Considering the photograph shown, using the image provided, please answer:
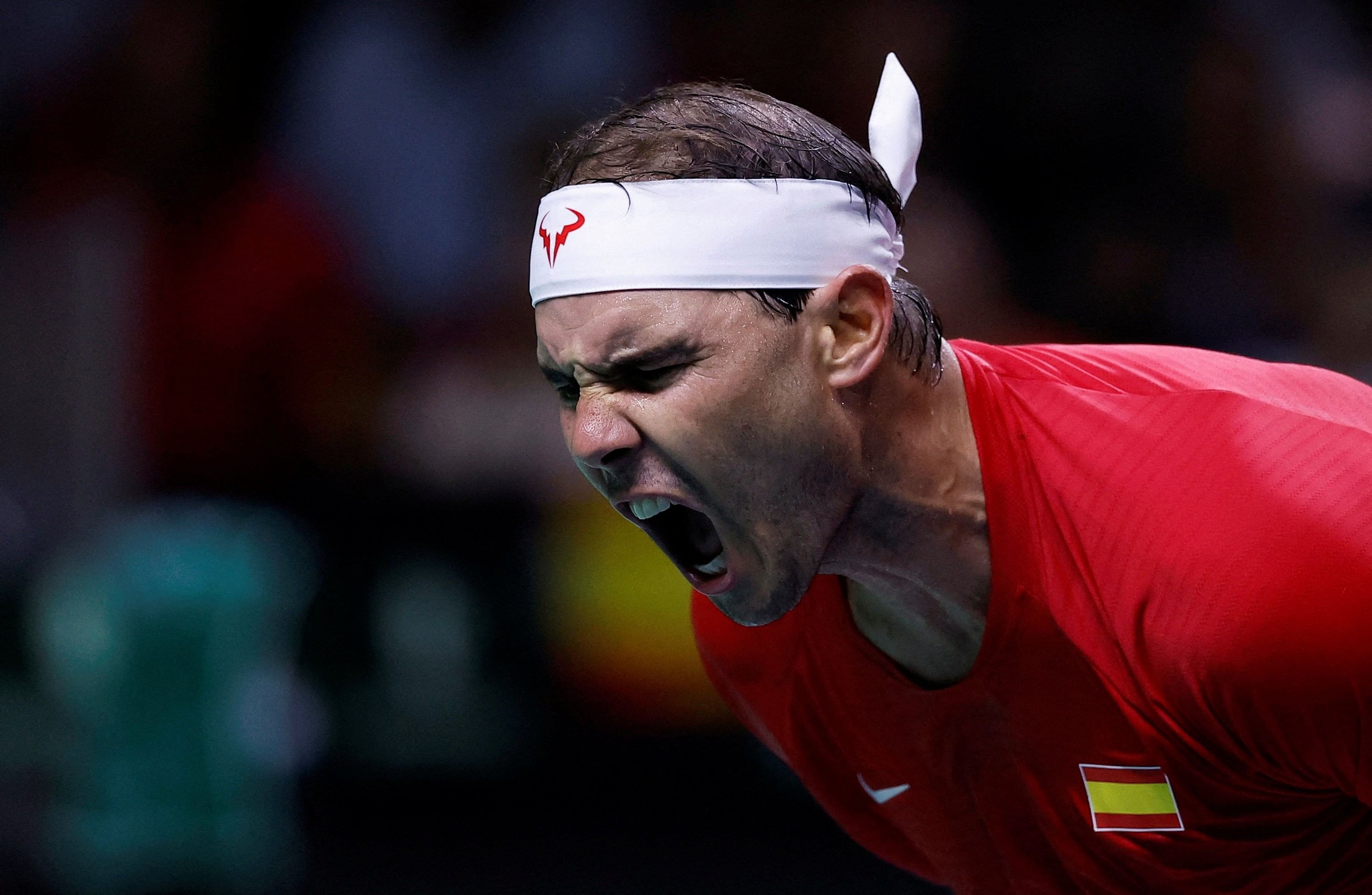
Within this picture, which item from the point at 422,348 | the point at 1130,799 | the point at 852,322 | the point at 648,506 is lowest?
the point at 422,348

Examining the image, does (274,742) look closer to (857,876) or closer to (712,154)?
→ (857,876)

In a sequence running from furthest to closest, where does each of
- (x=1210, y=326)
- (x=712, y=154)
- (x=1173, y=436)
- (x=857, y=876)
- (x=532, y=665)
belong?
(x=1210, y=326) < (x=532, y=665) < (x=857, y=876) < (x=712, y=154) < (x=1173, y=436)

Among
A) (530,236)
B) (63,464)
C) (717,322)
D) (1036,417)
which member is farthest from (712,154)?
(63,464)

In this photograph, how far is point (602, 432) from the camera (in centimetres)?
158

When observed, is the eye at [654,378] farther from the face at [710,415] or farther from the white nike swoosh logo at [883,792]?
the white nike swoosh logo at [883,792]

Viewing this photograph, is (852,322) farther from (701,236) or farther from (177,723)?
(177,723)

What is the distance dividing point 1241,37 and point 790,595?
3039 millimetres

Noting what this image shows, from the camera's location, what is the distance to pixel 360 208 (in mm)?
3947

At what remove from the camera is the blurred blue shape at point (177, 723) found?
337cm

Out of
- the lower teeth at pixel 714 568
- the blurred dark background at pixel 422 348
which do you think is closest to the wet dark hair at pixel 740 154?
the lower teeth at pixel 714 568

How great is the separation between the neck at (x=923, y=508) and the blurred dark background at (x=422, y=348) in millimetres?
1795

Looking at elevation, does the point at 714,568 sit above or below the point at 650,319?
below

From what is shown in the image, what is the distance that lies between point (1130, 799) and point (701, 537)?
1.95 ft

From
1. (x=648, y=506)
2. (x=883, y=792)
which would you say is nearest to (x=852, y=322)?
(x=648, y=506)
